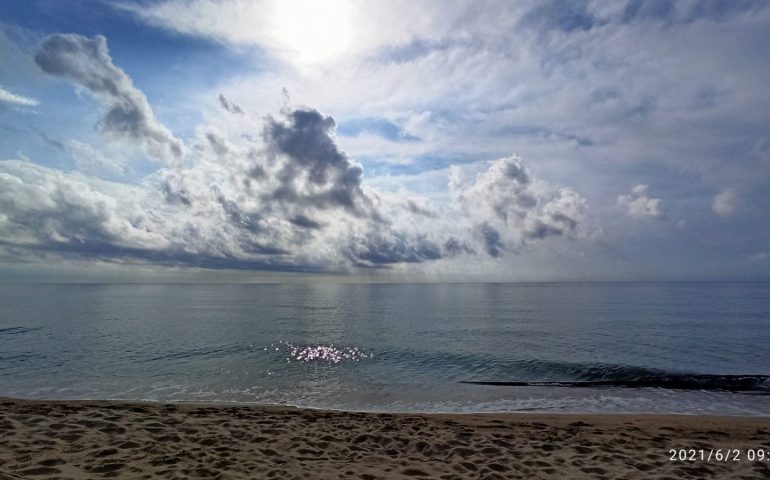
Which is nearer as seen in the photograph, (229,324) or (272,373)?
(272,373)

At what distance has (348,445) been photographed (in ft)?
39.7

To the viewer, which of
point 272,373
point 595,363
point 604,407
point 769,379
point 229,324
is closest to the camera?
point 604,407

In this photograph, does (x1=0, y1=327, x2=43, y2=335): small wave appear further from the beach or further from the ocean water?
the beach

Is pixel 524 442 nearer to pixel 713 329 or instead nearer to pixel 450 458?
pixel 450 458

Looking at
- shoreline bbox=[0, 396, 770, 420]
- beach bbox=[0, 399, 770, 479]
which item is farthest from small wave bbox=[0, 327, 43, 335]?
beach bbox=[0, 399, 770, 479]

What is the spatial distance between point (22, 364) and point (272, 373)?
18064 mm

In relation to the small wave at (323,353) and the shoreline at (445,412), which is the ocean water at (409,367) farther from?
the shoreline at (445,412)

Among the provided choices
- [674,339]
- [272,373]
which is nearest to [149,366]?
[272,373]

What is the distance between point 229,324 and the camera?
56719mm
